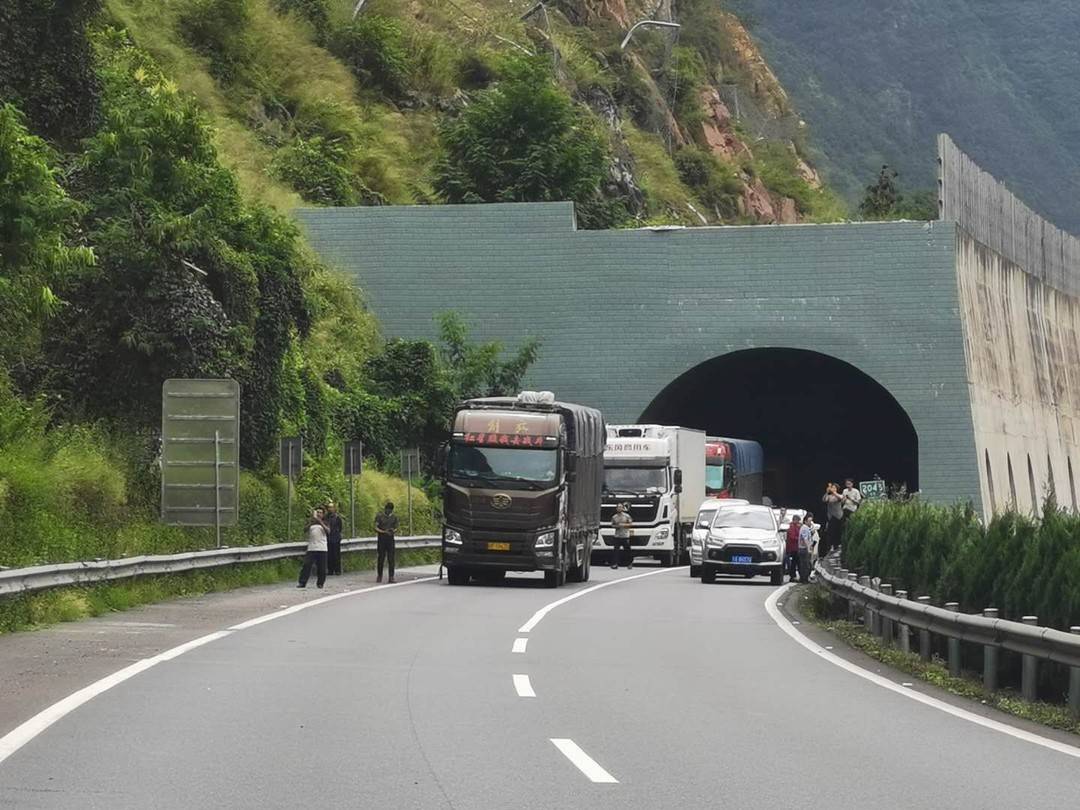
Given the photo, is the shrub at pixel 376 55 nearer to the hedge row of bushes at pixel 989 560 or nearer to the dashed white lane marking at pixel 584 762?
the hedge row of bushes at pixel 989 560

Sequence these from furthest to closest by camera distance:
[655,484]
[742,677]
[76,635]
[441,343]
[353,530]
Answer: [441,343]
[655,484]
[353,530]
[76,635]
[742,677]

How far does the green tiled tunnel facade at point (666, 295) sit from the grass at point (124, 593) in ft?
74.9

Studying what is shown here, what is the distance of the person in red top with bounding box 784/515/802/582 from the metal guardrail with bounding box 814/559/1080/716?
62.0 feet

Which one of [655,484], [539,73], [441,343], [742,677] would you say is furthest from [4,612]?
[539,73]

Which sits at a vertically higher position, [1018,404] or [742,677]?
[1018,404]

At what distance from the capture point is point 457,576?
37.2 metres

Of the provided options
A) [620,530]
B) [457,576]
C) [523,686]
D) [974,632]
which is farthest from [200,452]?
[620,530]

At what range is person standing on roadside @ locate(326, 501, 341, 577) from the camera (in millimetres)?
37625

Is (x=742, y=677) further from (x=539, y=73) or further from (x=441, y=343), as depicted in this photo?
(x=539, y=73)

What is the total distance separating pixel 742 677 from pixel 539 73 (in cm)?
5906

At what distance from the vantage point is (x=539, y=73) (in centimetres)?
7456

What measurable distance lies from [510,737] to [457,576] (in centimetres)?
2487

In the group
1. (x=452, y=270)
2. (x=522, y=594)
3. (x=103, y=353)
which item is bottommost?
(x=522, y=594)

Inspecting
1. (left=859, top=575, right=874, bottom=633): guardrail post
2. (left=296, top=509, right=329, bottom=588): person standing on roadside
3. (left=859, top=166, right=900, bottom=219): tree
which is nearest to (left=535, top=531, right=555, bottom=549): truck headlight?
(left=296, top=509, right=329, bottom=588): person standing on roadside
